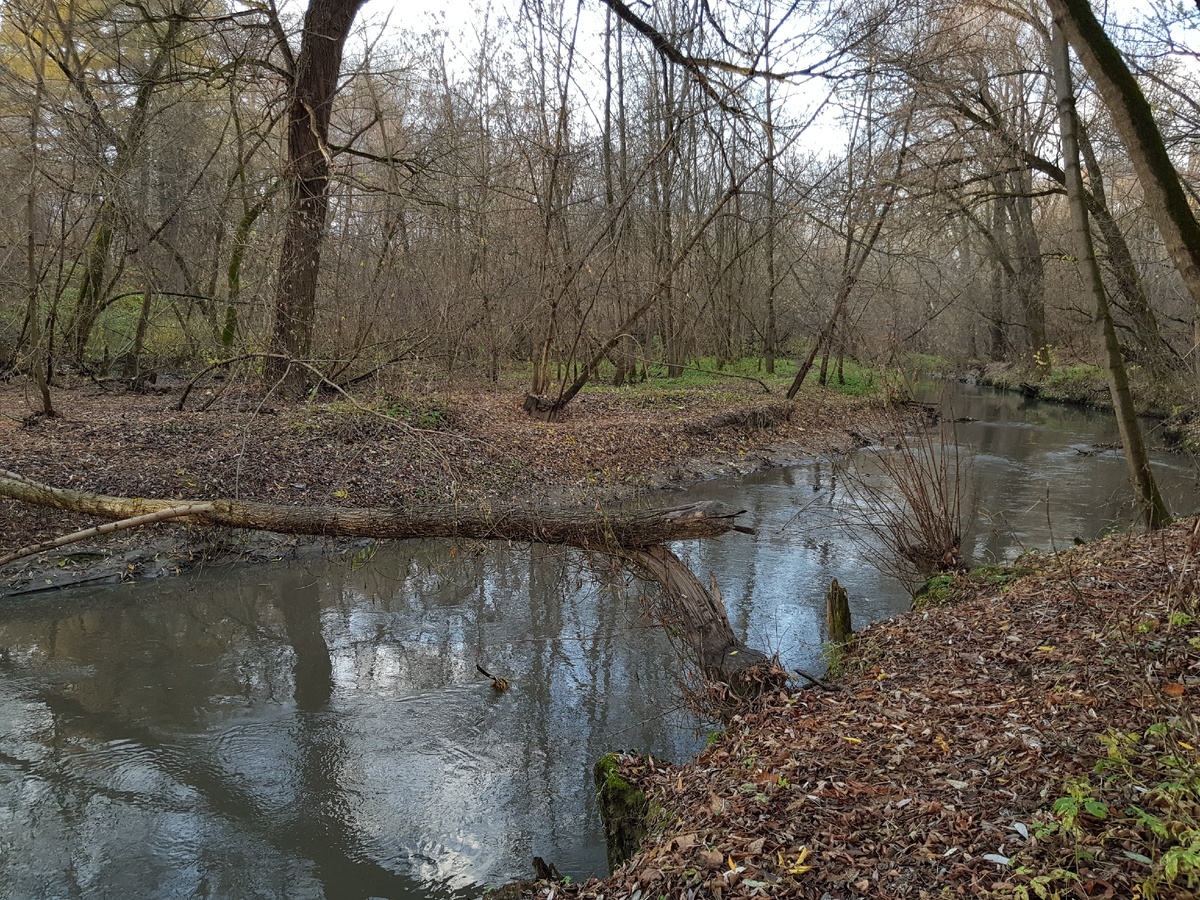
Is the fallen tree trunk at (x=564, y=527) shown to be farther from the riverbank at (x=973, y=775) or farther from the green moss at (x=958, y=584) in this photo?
the green moss at (x=958, y=584)

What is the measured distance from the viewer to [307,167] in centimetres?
1195

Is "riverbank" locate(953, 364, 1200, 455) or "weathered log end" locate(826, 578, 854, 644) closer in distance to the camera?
"weathered log end" locate(826, 578, 854, 644)

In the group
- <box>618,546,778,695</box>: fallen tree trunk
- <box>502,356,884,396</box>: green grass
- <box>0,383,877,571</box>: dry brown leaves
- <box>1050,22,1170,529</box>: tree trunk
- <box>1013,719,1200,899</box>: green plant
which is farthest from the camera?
<box>502,356,884,396</box>: green grass

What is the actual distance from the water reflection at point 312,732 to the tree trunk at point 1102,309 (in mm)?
4621

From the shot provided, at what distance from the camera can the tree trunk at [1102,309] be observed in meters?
6.95

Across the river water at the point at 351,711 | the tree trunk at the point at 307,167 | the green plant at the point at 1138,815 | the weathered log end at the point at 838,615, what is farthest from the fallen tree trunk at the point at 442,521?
the tree trunk at the point at 307,167

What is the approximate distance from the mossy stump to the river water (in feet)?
0.67

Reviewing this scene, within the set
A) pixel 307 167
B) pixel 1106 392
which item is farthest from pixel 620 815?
pixel 1106 392

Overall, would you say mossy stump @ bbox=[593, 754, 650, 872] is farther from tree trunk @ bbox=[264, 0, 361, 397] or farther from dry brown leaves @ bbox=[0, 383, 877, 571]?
tree trunk @ bbox=[264, 0, 361, 397]

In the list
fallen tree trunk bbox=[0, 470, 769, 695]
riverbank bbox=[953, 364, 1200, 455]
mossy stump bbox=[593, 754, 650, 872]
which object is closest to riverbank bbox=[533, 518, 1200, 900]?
mossy stump bbox=[593, 754, 650, 872]

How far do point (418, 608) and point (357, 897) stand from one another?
432 centimetres

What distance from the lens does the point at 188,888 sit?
4320mm

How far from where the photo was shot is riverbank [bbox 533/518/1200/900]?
2779 mm

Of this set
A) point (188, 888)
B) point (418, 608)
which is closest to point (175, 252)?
point (418, 608)
